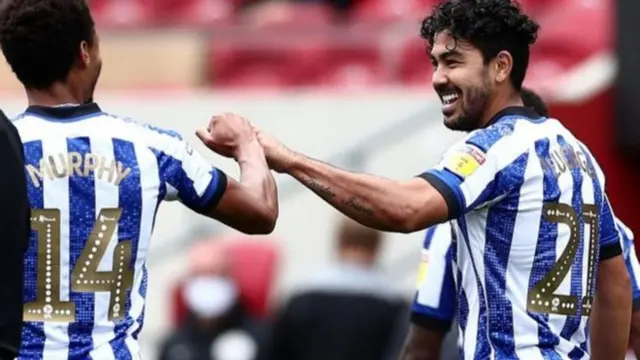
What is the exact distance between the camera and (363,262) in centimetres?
905

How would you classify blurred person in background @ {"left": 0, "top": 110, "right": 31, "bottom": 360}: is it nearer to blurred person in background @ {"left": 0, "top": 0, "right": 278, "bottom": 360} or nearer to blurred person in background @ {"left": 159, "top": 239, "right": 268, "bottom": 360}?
blurred person in background @ {"left": 0, "top": 0, "right": 278, "bottom": 360}

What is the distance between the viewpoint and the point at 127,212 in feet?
17.4

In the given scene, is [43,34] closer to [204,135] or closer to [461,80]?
[204,135]

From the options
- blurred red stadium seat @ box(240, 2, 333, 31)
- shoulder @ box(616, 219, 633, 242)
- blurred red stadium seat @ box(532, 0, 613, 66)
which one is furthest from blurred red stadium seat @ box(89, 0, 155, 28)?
shoulder @ box(616, 219, 633, 242)

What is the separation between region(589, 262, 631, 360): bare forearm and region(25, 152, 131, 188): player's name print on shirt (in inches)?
64.8

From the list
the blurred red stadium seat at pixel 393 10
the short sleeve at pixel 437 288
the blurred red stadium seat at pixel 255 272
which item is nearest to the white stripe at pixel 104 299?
the short sleeve at pixel 437 288

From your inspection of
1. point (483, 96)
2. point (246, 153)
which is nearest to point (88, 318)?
point (246, 153)

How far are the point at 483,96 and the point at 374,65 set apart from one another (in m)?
6.95

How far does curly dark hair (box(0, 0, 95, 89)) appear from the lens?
5.29 m

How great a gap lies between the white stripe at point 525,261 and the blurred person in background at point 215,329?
13.7ft

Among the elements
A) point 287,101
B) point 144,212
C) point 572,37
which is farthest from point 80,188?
point 572,37

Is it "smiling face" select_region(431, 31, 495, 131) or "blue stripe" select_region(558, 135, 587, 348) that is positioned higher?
"smiling face" select_region(431, 31, 495, 131)

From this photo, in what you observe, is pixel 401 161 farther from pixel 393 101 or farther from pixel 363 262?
pixel 363 262

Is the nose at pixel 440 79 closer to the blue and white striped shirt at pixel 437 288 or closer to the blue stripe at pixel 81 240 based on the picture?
the blue and white striped shirt at pixel 437 288
